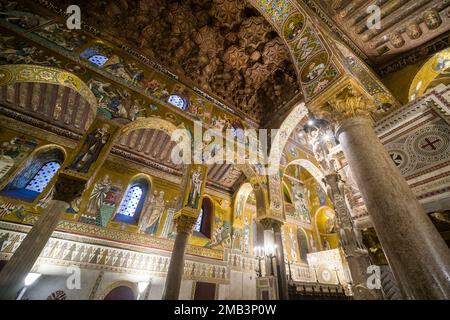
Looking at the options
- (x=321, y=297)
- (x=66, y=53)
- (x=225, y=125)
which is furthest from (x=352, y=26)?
(x=321, y=297)

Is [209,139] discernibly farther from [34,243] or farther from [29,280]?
[29,280]

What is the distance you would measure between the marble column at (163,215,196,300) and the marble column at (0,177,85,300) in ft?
8.78

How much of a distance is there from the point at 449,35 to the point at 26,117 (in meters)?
14.5

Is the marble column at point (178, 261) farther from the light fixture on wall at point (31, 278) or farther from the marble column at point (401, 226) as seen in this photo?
the light fixture on wall at point (31, 278)

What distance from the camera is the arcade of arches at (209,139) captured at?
3525mm

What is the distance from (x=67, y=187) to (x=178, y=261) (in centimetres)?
318

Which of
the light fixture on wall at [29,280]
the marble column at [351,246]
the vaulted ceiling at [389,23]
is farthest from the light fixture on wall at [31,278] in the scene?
the vaulted ceiling at [389,23]

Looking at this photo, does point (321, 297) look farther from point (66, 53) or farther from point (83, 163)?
point (66, 53)

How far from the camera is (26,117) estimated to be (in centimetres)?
798

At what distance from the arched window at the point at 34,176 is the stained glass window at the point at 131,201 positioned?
9.90ft

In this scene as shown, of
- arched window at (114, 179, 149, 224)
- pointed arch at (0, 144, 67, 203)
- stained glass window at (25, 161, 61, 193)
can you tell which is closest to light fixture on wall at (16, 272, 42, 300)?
pointed arch at (0, 144, 67, 203)

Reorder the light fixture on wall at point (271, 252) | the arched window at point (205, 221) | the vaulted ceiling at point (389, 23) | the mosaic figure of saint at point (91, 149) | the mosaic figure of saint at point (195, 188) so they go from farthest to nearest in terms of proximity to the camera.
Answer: the arched window at point (205, 221) → the light fixture on wall at point (271, 252) → the mosaic figure of saint at point (195, 188) → the vaulted ceiling at point (389, 23) → the mosaic figure of saint at point (91, 149)

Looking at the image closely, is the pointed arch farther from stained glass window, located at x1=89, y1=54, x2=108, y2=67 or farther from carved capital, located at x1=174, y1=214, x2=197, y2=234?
carved capital, located at x1=174, y1=214, x2=197, y2=234

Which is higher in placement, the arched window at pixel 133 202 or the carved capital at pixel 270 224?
the arched window at pixel 133 202
